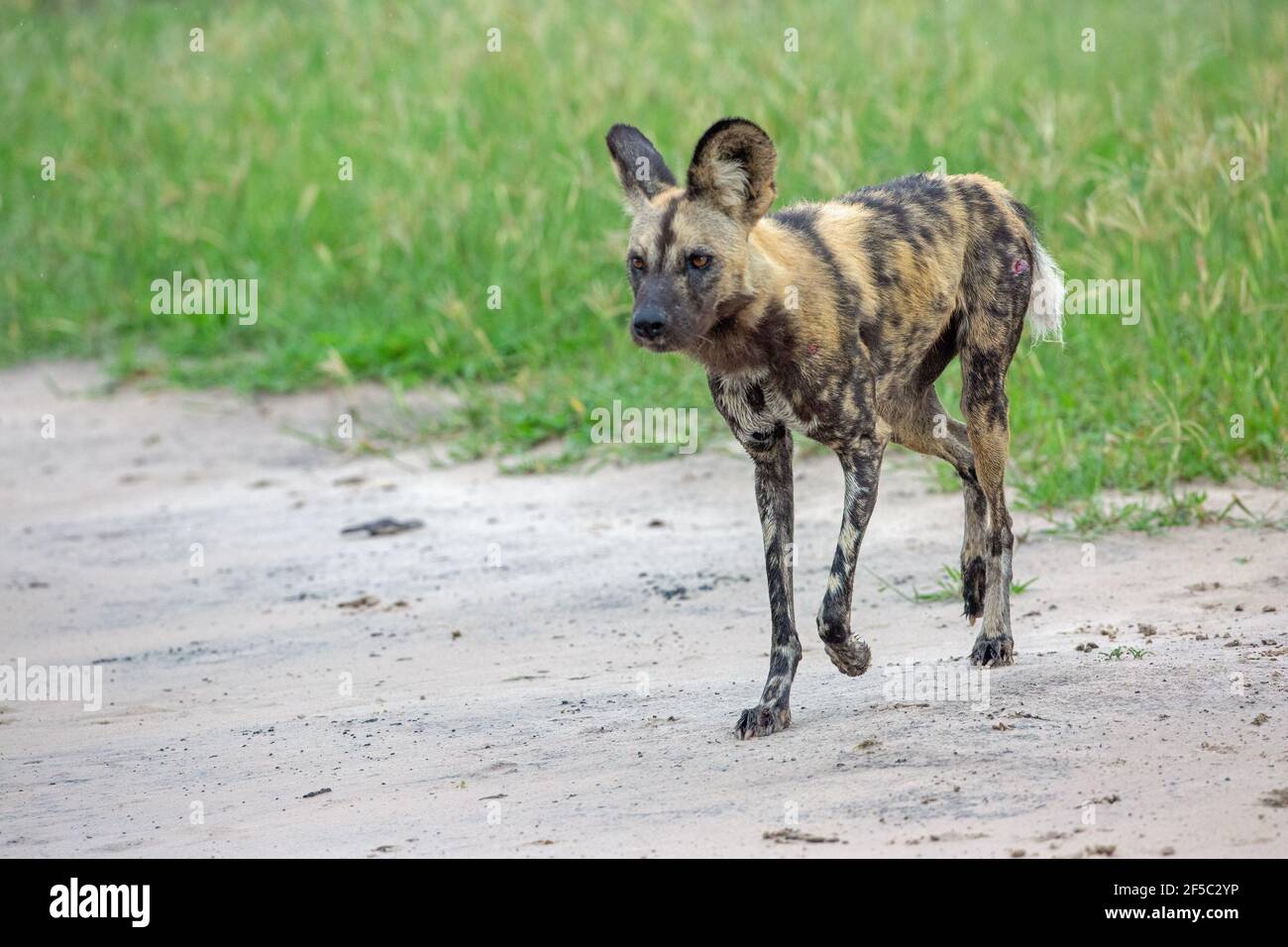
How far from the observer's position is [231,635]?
20.3ft

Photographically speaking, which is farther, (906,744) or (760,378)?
(760,378)

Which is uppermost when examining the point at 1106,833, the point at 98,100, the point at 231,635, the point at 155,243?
the point at 98,100

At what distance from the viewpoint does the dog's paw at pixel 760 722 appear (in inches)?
177

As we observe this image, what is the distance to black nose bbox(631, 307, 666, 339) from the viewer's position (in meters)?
4.38

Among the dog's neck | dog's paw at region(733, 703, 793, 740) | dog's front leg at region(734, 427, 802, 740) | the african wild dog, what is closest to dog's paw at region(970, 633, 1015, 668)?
the african wild dog

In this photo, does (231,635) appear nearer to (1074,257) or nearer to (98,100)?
(1074,257)

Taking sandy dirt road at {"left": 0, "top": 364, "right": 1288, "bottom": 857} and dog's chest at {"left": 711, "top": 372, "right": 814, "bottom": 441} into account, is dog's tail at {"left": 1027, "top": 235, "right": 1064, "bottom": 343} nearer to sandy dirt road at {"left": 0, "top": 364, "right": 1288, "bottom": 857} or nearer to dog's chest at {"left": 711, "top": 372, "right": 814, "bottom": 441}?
sandy dirt road at {"left": 0, "top": 364, "right": 1288, "bottom": 857}

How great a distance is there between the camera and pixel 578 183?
363 inches

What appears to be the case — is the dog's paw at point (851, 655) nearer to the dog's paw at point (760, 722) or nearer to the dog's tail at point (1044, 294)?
the dog's paw at point (760, 722)

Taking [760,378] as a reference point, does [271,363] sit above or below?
below

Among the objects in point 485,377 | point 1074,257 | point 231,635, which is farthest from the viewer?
point 485,377

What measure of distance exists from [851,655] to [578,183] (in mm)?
5164

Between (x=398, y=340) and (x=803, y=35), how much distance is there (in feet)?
12.5

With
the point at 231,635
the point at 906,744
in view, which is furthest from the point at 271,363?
the point at 906,744
